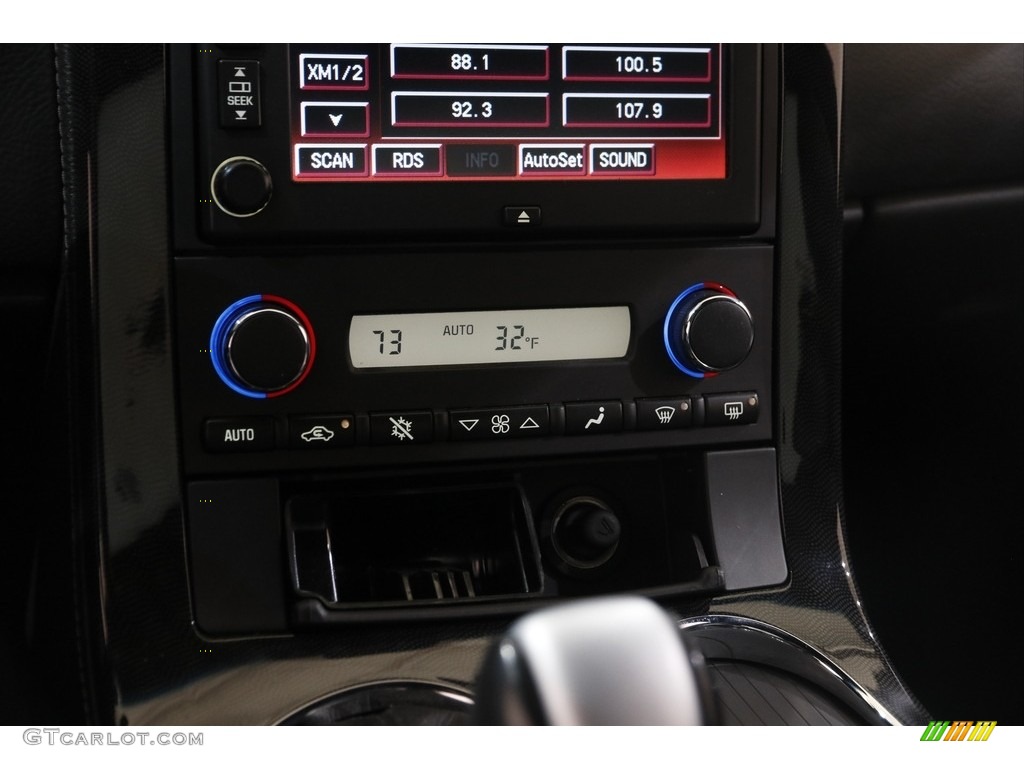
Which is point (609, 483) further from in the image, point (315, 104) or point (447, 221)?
point (315, 104)

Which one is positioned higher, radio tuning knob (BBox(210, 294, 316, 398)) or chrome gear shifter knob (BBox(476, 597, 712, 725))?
radio tuning knob (BBox(210, 294, 316, 398))

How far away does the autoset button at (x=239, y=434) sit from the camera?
70 cm

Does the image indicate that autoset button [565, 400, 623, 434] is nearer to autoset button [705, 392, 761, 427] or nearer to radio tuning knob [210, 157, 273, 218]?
autoset button [705, 392, 761, 427]

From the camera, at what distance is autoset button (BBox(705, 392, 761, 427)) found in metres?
0.77

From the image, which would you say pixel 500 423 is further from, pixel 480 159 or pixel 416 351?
pixel 480 159

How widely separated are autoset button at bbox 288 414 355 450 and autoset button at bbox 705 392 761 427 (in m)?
0.27

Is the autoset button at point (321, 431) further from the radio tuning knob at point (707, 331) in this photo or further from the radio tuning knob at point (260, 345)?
the radio tuning knob at point (707, 331)

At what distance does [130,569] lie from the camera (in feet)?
2.30

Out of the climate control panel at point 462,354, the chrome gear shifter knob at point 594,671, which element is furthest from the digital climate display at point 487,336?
the chrome gear shifter knob at point 594,671

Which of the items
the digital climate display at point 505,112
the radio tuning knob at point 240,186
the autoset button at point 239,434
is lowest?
the autoset button at point 239,434

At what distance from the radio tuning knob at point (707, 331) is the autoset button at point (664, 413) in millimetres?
24

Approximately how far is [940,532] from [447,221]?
691mm

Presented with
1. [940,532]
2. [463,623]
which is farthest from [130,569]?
[940,532]

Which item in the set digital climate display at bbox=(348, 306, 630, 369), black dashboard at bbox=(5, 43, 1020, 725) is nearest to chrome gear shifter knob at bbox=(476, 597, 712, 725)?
black dashboard at bbox=(5, 43, 1020, 725)
